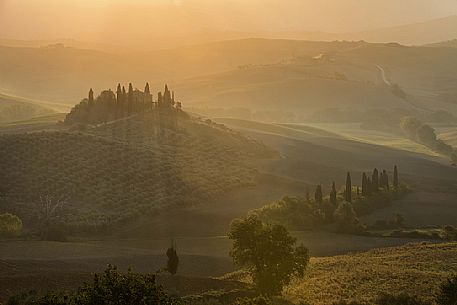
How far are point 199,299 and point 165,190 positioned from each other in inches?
1828

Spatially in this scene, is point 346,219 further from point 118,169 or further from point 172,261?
point 118,169

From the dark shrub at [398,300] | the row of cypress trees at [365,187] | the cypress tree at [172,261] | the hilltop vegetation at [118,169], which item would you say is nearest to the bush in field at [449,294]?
the dark shrub at [398,300]

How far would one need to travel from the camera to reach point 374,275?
47938mm

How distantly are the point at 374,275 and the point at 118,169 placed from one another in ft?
180

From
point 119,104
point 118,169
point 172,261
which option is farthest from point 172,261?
point 119,104

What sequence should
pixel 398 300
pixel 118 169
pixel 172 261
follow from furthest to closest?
1. pixel 118 169
2. pixel 172 261
3. pixel 398 300

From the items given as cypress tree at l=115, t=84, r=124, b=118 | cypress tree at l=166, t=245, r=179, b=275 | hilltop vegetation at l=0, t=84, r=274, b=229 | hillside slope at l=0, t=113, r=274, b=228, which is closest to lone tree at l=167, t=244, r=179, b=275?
cypress tree at l=166, t=245, r=179, b=275

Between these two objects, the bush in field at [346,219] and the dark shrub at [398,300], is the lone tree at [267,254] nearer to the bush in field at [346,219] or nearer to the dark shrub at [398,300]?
the dark shrub at [398,300]

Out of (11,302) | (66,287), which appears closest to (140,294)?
(11,302)

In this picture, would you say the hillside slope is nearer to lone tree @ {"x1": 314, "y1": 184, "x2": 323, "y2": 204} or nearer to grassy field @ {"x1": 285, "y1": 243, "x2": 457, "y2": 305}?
lone tree @ {"x1": 314, "y1": 184, "x2": 323, "y2": 204}

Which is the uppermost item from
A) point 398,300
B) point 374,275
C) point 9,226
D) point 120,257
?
point 9,226

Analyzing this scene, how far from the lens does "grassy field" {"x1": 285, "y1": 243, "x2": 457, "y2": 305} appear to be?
43719mm

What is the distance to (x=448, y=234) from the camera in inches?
2835

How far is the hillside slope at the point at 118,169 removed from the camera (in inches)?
3135
